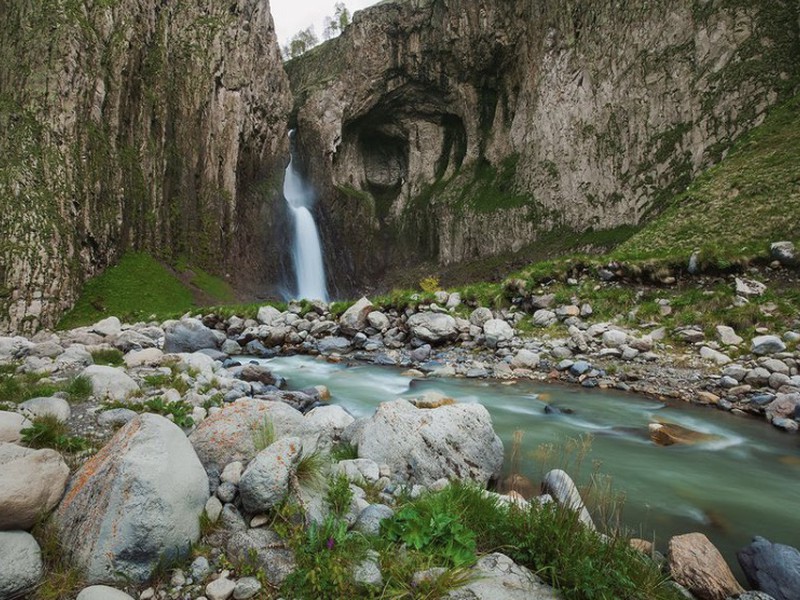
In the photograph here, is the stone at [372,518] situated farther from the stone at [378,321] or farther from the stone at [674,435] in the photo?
the stone at [378,321]

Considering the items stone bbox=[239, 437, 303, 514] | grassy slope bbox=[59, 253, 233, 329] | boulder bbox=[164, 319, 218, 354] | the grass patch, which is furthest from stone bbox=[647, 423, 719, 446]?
grassy slope bbox=[59, 253, 233, 329]

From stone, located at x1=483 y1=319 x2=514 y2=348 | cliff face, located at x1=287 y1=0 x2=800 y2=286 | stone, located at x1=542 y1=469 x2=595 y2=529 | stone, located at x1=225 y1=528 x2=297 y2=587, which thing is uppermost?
cliff face, located at x1=287 y1=0 x2=800 y2=286

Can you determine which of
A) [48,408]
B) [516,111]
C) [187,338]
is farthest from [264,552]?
[516,111]

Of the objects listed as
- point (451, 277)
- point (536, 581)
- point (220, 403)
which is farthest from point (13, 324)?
point (451, 277)

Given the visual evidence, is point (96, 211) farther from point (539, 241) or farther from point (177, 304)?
point (539, 241)

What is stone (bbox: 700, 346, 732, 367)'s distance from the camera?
963 cm

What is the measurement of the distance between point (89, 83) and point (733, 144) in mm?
42820

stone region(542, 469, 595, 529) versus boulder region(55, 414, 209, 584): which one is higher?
boulder region(55, 414, 209, 584)

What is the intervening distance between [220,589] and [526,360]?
993 centimetres

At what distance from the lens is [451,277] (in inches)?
1909

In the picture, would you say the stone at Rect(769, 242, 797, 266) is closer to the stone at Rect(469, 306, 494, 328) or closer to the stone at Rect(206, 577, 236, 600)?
the stone at Rect(469, 306, 494, 328)

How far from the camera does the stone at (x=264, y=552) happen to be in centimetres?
293

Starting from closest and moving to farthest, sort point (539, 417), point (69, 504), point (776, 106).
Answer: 1. point (69, 504)
2. point (539, 417)
3. point (776, 106)

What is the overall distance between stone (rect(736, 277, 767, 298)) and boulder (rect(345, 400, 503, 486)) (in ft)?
33.4
